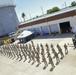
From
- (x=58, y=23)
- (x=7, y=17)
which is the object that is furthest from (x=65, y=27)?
(x=7, y=17)

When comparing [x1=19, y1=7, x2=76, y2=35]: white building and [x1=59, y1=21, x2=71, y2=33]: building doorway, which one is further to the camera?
[x1=59, y1=21, x2=71, y2=33]: building doorway

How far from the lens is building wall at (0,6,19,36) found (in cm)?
5481

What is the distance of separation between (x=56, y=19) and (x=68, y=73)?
57.1ft

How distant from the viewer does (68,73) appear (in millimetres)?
14336

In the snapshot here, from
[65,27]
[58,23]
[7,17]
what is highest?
[7,17]

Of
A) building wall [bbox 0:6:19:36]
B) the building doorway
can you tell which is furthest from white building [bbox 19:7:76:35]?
building wall [bbox 0:6:19:36]

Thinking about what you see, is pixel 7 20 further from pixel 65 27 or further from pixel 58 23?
pixel 65 27

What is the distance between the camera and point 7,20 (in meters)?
56.2

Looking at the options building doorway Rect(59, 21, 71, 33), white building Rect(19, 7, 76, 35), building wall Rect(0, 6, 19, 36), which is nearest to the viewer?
white building Rect(19, 7, 76, 35)

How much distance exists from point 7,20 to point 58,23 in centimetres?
3038

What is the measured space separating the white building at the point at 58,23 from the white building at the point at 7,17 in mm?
18858

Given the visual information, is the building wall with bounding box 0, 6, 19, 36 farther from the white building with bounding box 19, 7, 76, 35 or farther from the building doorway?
the building doorway

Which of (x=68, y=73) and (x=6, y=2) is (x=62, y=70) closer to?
(x=68, y=73)

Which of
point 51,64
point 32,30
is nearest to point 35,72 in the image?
point 51,64
